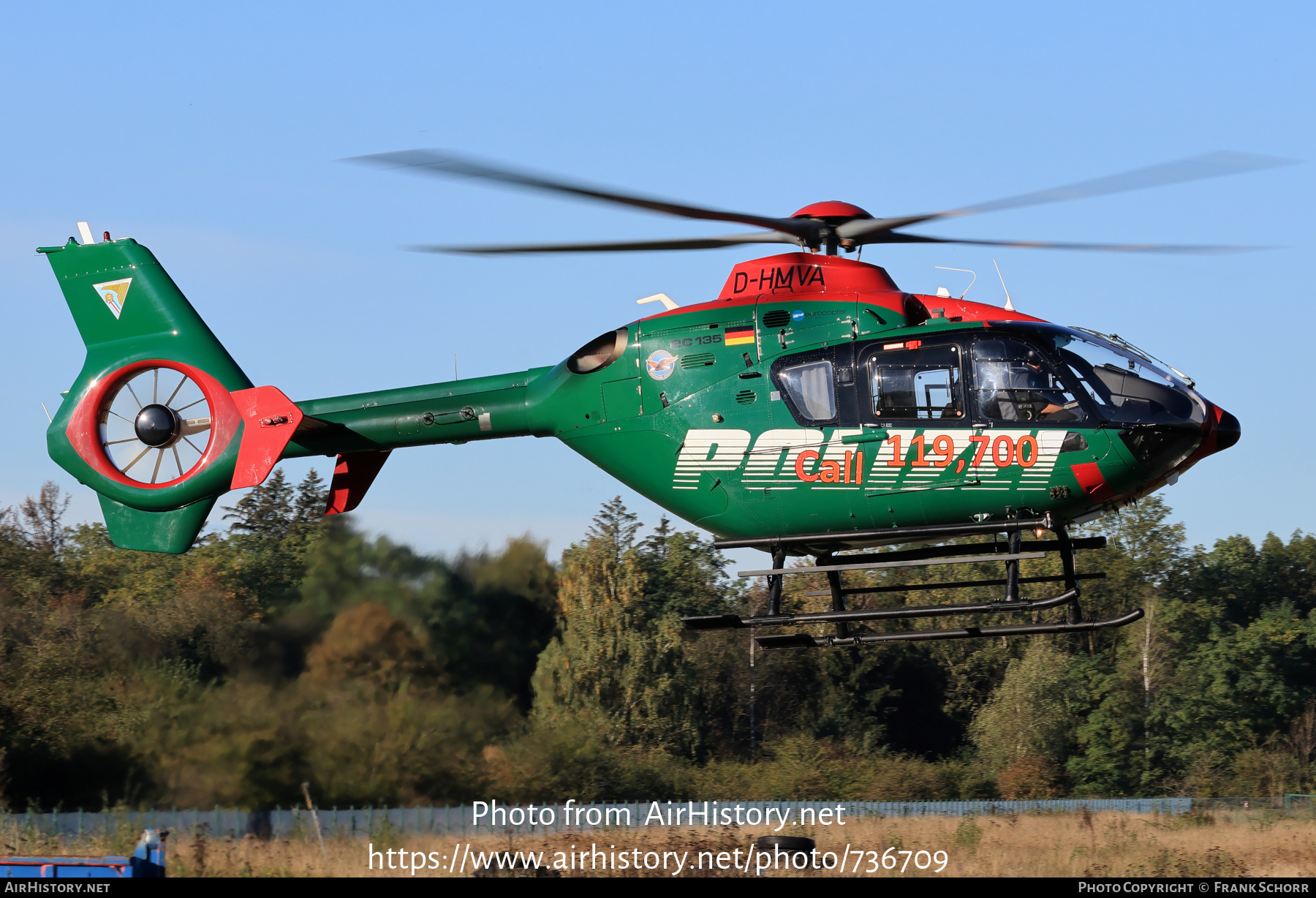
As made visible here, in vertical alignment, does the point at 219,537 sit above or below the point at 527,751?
above

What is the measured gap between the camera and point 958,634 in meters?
11.4

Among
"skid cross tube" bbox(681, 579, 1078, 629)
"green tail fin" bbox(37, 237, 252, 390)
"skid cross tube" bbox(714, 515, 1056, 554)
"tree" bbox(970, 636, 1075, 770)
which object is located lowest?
"tree" bbox(970, 636, 1075, 770)

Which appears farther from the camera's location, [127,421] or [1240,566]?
[1240,566]

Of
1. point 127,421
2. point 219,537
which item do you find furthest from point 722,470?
point 219,537

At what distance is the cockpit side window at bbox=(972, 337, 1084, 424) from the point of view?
11.4 metres

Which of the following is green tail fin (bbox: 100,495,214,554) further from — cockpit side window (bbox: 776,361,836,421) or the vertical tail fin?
cockpit side window (bbox: 776,361,836,421)

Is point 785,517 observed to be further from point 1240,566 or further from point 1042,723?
point 1240,566

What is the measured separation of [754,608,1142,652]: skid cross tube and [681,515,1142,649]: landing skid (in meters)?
0.01

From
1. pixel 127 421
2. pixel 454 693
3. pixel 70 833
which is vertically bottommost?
pixel 70 833

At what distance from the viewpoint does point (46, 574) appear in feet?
97.6

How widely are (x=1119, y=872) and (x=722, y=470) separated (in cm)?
764

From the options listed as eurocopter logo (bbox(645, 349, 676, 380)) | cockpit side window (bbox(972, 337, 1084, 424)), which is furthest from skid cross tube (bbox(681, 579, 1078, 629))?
eurocopter logo (bbox(645, 349, 676, 380))

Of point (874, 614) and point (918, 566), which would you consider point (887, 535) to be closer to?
point (918, 566)

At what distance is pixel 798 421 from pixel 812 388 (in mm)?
320
